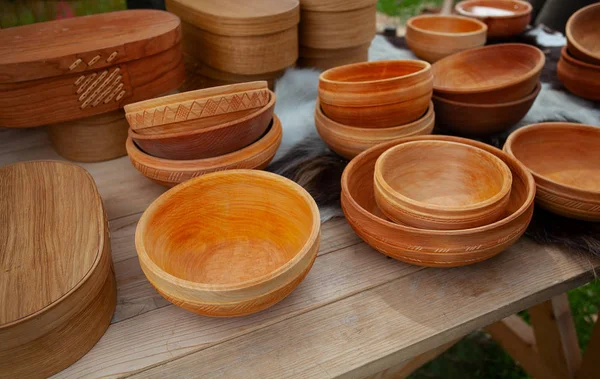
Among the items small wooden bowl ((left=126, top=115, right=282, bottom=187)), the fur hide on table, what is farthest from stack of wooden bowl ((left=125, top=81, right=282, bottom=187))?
the fur hide on table

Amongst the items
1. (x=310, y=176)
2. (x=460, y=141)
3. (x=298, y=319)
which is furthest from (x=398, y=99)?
(x=298, y=319)

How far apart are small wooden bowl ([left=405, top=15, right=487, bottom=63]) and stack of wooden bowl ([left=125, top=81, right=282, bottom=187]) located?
2.49 ft

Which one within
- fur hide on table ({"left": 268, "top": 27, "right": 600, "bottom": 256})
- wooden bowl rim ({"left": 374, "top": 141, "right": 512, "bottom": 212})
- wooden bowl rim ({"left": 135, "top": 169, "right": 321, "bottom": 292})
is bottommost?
fur hide on table ({"left": 268, "top": 27, "right": 600, "bottom": 256})

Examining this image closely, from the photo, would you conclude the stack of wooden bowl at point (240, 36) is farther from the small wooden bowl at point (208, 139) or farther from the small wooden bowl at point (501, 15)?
the small wooden bowl at point (501, 15)

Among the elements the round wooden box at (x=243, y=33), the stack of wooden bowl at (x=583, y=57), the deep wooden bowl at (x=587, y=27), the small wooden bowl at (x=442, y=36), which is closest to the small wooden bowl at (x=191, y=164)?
the round wooden box at (x=243, y=33)

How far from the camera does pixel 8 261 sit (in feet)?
2.41

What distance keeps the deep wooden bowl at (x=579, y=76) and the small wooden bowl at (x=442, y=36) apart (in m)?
0.26

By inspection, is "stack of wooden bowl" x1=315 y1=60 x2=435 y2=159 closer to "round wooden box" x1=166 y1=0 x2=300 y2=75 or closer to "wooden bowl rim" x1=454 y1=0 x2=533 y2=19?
"round wooden box" x1=166 y1=0 x2=300 y2=75

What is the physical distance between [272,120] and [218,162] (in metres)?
0.20

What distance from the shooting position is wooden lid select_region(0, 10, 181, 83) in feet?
→ 3.17

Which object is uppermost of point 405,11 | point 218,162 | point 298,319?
point 218,162

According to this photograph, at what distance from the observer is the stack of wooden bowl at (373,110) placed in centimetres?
100

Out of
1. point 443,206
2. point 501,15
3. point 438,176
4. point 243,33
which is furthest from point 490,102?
point 501,15

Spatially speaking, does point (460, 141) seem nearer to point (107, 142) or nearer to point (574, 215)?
point (574, 215)
